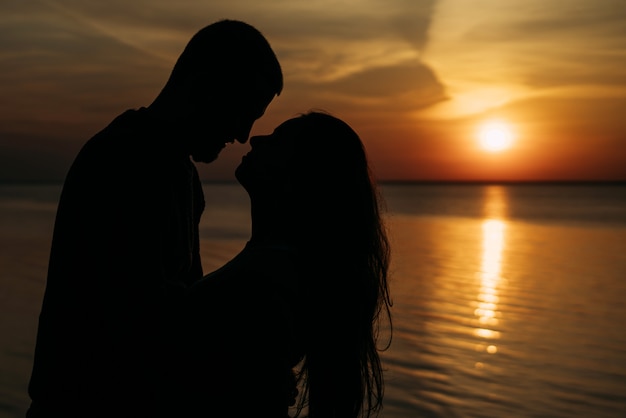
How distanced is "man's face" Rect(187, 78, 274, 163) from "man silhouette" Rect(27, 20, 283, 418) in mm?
126

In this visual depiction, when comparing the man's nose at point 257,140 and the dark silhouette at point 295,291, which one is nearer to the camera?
the dark silhouette at point 295,291

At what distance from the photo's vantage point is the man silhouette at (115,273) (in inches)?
84.6

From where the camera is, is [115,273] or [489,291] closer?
[115,273]

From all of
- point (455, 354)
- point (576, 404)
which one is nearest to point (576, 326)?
point (455, 354)

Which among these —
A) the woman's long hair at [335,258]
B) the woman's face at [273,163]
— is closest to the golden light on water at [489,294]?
the woman's long hair at [335,258]

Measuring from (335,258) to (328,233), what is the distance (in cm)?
7

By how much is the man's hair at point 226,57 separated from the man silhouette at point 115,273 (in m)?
0.29

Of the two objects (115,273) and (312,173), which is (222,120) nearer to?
(312,173)

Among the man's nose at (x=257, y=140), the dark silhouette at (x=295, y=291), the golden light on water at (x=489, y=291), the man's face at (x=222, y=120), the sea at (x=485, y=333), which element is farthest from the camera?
the golden light on water at (x=489, y=291)

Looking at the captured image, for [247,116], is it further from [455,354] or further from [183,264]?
[455,354]

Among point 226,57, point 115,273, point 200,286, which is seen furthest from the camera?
point 226,57

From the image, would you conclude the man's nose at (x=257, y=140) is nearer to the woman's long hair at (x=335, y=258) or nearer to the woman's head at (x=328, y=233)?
the woman's head at (x=328, y=233)

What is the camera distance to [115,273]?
219 cm

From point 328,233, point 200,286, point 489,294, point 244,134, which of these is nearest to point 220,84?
point 244,134
